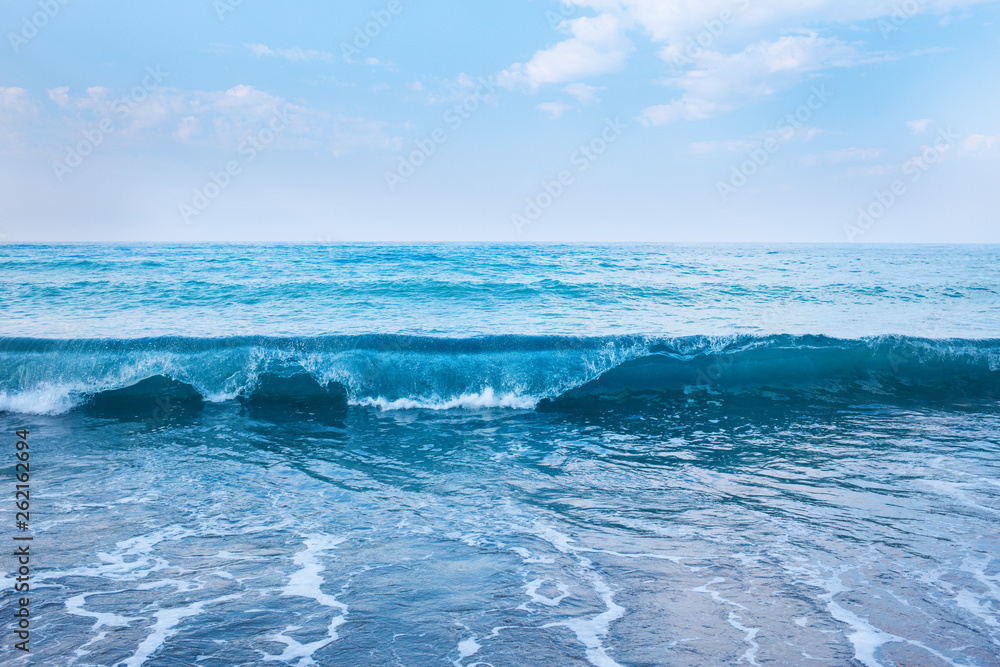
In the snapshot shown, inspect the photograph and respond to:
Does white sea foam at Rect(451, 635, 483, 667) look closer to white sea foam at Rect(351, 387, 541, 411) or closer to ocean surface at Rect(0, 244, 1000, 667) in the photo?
ocean surface at Rect(0, 244, 1000, 667)

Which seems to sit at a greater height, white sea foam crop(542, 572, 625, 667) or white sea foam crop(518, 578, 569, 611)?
white sea foam crop(542, 572, 625, 667)

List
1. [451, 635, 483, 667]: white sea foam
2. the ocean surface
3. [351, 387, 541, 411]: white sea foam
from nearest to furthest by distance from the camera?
[451, 635, 483, 667]: white sea foam → the ocean surface → [351, 387, 541, 411]: white sea foam

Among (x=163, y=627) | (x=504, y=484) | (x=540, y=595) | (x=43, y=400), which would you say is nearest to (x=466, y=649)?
(x=540, y=595)

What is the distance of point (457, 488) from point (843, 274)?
2371cm

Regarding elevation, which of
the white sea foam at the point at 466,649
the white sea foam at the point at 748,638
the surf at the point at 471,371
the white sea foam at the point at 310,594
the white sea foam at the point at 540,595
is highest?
the surf at the point at 471,371

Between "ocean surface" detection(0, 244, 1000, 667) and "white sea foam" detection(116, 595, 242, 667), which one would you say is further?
"ocean surface" detection(0, 244, 1000, 667)

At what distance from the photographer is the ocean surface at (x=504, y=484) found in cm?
348

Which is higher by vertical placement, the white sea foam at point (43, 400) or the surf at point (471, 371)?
the surf at point (471, 371)

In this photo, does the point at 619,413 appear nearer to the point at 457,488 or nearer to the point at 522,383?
the point at 522,383

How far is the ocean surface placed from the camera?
11.4ft

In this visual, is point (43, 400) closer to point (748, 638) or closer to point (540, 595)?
point (540, 595)

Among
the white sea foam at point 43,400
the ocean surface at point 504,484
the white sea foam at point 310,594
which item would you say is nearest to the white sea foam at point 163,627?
the ocean surface at point 504,484

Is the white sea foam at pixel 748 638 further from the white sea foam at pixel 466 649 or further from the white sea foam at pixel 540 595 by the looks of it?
the white sea foam at pixel 466 649

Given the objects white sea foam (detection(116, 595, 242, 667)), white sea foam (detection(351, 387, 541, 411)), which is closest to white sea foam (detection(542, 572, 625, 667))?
white sea foam (detection(116, 595, 242, 667))
